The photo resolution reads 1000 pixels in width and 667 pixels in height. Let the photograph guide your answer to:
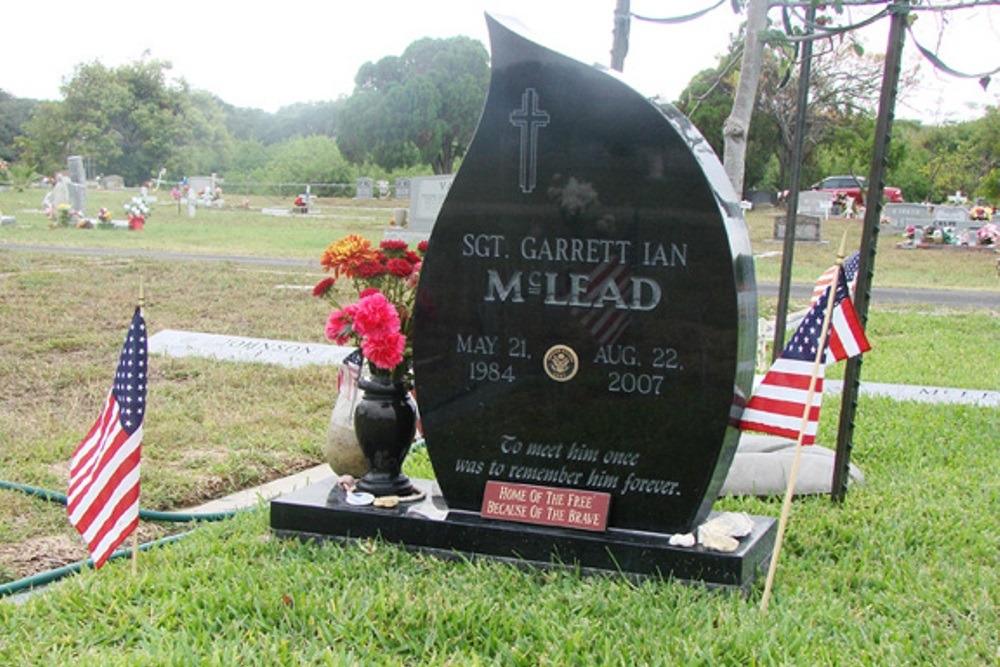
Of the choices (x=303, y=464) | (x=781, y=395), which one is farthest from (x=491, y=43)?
(x=303, y=464)

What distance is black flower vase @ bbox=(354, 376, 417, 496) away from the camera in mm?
4230

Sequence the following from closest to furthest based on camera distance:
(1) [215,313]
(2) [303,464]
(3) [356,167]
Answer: (2) [303,464], (1) [215,313], (3) [356,167]

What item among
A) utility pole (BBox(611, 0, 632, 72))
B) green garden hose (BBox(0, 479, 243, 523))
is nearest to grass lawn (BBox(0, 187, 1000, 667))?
green garden hose (BBox(0, 479, 243, 523))

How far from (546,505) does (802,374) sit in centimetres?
107

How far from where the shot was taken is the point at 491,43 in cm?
391

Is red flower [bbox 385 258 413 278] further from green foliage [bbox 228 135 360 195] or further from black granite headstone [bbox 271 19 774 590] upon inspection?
green foliage [bbox 228 135 360 195]

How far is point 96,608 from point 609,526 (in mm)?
1814

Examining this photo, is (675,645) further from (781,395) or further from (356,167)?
(356,167)

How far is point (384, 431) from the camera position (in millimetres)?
4223

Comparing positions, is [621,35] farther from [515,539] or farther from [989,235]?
[989,235]

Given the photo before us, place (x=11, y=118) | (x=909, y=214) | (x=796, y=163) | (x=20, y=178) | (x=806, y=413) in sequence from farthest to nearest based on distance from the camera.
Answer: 1. (x=11, y=118)
2. (x=20, y=178)
3. (x=909, y=214)
4. (x=796, y=163)
5. (x=806, y=413)

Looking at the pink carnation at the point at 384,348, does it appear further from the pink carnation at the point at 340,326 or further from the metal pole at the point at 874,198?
the metal pole at the point at 874,198

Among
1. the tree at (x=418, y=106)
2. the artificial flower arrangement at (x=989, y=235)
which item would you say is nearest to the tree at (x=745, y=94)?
the artificial flower arrangement at (x=989, y=235)

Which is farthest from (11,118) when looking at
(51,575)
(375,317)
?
(375,317)
